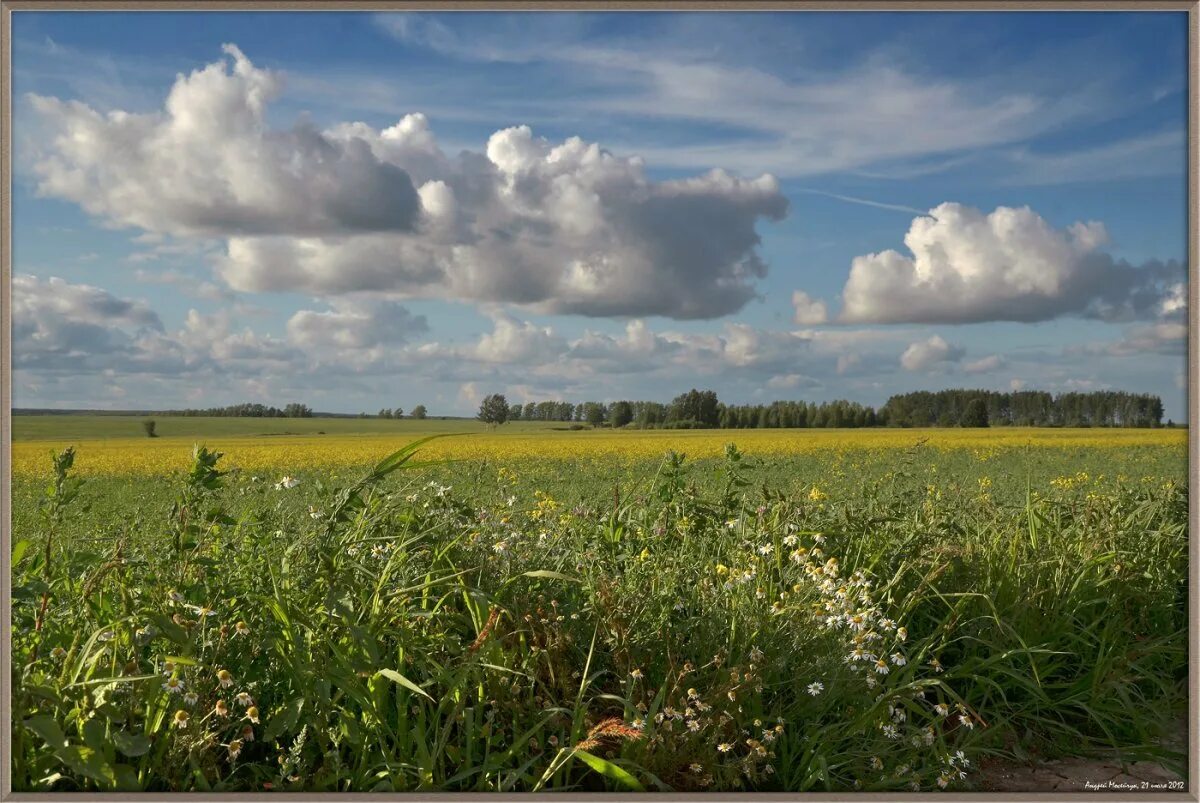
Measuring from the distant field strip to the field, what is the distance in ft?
25.2

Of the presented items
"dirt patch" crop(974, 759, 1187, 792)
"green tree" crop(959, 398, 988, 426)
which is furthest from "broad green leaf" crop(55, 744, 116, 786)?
"green tree" crop(959, 398, 988, 426)

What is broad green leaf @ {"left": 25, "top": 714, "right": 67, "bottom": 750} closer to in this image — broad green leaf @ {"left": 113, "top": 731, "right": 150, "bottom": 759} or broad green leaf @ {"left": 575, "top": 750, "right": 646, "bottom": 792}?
broad green leaf @ {"left": 113, "top": 731, "right": 150, "bottom": 759}

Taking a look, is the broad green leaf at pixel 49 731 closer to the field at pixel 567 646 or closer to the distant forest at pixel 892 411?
the field at pixel 567 646

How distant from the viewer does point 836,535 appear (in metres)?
4.61

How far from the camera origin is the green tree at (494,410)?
6.97m

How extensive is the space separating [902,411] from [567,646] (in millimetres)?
10575

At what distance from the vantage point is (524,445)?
16109 millimetres

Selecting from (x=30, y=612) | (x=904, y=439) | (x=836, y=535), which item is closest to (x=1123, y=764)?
(x=836, y=535)

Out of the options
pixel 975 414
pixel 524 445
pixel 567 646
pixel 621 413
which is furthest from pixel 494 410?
pixel 524 445

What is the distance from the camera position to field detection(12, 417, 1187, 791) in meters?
2.78

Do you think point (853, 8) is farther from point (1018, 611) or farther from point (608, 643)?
point (1018, 611)

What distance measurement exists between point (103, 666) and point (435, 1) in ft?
7.94

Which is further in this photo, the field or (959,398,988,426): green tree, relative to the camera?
(959,398,988,426): green tree

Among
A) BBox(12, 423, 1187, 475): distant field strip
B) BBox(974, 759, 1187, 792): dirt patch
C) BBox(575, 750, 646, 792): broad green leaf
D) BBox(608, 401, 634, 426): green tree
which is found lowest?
BBox(974, 759, 1187, 792): dirt patch
